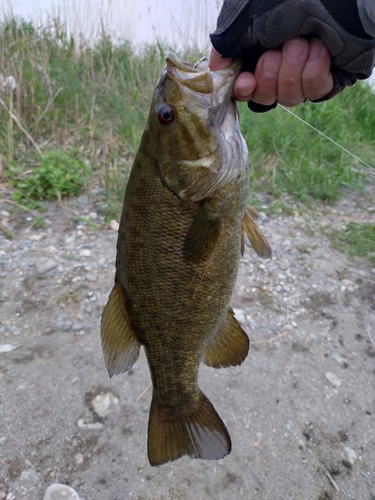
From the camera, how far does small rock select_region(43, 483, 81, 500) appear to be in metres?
1.84

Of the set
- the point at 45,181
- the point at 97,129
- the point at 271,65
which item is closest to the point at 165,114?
the point at 271,65

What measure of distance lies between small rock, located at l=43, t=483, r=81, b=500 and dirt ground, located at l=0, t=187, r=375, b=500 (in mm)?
49

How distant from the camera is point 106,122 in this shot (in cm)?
472

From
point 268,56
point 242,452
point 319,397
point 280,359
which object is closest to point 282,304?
point 280,359

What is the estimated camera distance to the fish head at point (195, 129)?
1.31 meters

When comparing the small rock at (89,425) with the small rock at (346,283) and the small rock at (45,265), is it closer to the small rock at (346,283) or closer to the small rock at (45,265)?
the small rock at (45,265)

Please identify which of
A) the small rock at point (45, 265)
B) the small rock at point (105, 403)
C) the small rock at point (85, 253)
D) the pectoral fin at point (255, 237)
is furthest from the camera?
the small rock at point (85, 253)

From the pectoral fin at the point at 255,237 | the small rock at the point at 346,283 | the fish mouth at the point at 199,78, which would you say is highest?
the fish mouth at the point at 199,78

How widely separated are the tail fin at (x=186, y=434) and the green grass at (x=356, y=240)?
8.54ft

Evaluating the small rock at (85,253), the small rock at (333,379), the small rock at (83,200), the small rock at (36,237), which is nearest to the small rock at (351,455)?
the small rock at (333,379)

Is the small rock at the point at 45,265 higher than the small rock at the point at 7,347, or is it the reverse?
the small rock at the point at 45,265

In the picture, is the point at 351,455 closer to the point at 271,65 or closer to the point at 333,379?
the point at 333,379

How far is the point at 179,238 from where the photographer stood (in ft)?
4.56

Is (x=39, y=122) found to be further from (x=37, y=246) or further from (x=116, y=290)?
(x=116, y=290)
